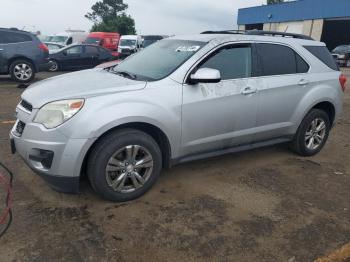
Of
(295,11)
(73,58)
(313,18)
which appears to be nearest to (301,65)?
(73,58)

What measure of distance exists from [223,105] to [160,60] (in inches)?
35.1

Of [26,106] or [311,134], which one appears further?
[311,134]

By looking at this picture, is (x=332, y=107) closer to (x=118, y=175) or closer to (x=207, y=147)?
(x=207, y=147)

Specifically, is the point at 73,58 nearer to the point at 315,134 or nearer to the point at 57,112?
the point at 315,134

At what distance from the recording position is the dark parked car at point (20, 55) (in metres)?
10.9

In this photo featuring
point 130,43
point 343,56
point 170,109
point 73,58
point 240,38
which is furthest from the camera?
point 130,43

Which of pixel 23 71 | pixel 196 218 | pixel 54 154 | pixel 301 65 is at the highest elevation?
pixel 301 65

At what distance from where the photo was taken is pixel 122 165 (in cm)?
353

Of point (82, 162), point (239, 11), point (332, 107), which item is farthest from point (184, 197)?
point (239, 11)

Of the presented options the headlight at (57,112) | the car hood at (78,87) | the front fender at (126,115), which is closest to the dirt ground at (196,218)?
the front fender at (126,115)

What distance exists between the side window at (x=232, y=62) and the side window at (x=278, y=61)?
19 centimetres

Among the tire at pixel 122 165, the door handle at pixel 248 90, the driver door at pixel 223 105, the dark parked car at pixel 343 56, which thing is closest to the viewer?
the tire at pixel 122 165

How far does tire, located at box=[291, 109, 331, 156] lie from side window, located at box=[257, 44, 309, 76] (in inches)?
26.4

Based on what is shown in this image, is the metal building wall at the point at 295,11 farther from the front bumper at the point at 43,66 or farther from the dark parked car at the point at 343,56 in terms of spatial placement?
the front bumper at the point at 43,66
